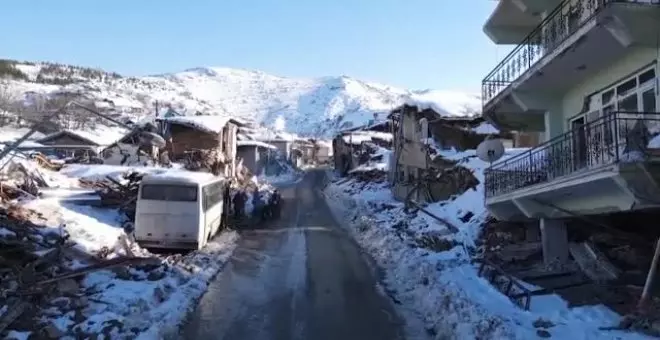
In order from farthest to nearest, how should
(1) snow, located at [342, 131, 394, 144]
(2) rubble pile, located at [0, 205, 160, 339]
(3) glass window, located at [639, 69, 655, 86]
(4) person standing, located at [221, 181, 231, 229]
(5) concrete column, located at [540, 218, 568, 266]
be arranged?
1. (1) snow, located at [342, 131, 394, 144]
2. (4) person standing, located at [221, 181, 231, 229]
3. (5) concrete column, located at [540, 218, 568, 266]
4. (3) glass window, located at [639, 69, 655, 86]
5. (2) rubble pile, located at [0, 205, 160, 339]

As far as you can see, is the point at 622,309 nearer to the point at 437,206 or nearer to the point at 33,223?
the point at 33,223

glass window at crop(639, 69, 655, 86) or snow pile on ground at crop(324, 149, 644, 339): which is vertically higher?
glass window at crop(639, 69, 655, 86)

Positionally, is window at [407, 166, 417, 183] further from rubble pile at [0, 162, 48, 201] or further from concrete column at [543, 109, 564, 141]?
rubble pile at [0, 162, 48, 201]

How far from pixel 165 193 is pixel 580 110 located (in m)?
13.2

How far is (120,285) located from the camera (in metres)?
13.2

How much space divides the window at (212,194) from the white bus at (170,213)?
537mm

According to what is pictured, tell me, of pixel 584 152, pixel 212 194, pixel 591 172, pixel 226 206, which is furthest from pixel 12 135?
pixel 591 172

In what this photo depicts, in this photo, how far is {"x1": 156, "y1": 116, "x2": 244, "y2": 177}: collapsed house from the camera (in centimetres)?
4416

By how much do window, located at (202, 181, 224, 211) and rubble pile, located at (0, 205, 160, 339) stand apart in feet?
19.5

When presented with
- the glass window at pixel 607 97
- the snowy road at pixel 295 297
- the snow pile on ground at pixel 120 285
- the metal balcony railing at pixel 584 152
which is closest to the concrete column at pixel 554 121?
the metal balcony railing at pixel 584 152

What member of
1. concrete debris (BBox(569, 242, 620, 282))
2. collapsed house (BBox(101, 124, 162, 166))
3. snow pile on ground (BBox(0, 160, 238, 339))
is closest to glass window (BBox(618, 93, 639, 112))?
concrete debris (BBox(569, 242, 620, 282))

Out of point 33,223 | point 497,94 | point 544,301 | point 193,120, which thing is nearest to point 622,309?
point 544,301

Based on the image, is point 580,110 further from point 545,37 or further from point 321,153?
point 321,153

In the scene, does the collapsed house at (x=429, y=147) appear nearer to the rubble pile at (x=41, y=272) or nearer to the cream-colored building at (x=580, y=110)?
the cream-colored building at (x=580, y=110)
